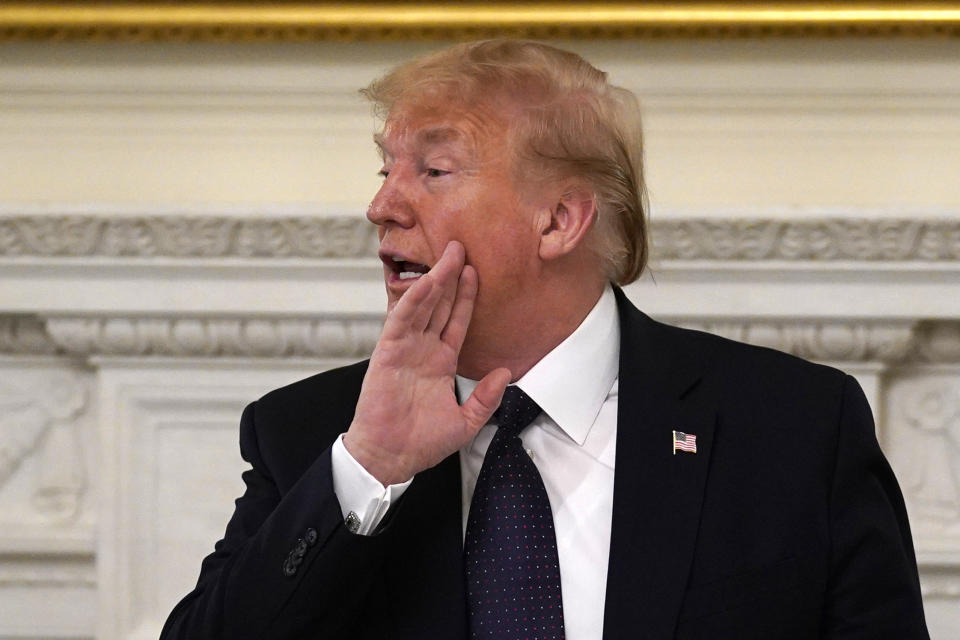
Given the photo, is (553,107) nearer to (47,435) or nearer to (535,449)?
(535,449)

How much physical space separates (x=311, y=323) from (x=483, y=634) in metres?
0.90

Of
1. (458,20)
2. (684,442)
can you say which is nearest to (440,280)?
(684,442)

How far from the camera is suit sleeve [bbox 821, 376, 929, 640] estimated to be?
1.46 metres

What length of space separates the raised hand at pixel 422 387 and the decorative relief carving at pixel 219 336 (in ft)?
2.34

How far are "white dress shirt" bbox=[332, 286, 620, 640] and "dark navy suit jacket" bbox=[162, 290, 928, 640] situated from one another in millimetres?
35

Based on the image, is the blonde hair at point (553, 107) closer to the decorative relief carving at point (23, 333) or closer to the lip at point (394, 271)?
the lip at point (394, 271)

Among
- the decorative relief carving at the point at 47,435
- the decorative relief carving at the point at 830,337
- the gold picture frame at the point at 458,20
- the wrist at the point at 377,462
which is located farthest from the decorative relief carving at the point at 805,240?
the decorative relief carving at the point at 47,435

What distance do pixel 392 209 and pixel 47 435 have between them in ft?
3.79

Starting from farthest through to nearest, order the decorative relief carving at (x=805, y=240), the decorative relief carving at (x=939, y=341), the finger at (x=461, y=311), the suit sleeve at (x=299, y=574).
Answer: the decorative relief carving at (x=939, y=341) < the decorative relief carving at (x=805, y=240) < the finger at (x=461, y=311) < the suit sleeve at (x=299, y=574)

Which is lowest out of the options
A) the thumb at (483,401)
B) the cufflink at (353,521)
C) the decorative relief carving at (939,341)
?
the cufflink at (353,521)

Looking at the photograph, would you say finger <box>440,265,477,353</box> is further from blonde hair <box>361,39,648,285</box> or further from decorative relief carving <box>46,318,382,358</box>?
decorative relief carving <box>46,318,382,358</box>

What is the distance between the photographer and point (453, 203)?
5.09ft

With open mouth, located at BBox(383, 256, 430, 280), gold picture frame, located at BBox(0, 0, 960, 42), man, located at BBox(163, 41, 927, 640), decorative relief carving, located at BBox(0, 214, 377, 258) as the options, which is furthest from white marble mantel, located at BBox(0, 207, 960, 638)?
open mouth, located at BBox(383, 256, 430, 280)

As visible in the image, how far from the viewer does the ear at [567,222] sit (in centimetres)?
161
